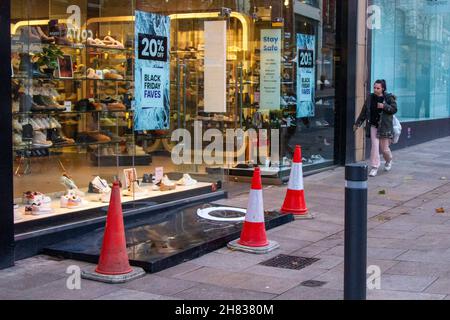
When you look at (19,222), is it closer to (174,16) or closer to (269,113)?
(174,16)

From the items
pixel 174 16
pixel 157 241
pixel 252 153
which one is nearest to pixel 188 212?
pixel 157 241

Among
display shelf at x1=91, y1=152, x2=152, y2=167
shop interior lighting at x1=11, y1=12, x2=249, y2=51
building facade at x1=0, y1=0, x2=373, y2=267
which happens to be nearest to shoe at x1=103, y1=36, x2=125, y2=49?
building facade at x1=0, y1=0, x2=373, y2=267

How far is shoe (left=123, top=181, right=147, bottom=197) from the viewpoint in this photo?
8.72 meters

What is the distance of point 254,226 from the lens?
718 cm

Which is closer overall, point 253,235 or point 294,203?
point 253,235

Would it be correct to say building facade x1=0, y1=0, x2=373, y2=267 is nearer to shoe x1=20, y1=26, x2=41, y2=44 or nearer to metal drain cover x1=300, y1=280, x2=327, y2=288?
shoe x1=20, y1=26, x2=41, y2=44

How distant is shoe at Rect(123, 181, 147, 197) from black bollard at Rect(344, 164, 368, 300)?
172 inches

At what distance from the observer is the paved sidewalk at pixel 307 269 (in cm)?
569

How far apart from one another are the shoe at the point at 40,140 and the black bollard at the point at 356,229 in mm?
4500

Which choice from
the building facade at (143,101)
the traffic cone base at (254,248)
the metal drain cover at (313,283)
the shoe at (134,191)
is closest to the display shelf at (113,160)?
the building facade at (143,101)

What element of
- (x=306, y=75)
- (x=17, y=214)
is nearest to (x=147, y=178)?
(x=17, y=214)

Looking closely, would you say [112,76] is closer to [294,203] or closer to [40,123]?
[40,123]

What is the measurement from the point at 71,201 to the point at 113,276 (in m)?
2.11

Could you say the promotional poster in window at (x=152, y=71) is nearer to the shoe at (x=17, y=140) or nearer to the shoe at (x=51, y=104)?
the shoe at (x=51, y=104)
